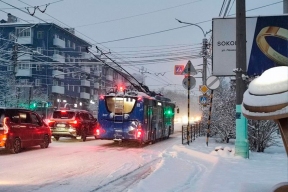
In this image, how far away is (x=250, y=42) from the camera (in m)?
16.8

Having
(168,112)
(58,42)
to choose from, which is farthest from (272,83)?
(58,42)

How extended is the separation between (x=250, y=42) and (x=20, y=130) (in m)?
10.4

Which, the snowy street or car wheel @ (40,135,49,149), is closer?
the snowy street

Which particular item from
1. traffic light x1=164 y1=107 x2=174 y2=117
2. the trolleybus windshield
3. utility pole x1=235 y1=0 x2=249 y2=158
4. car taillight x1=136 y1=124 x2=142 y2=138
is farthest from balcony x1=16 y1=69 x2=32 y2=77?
utility pole x1=235 y1=0 x2=249 y2=158

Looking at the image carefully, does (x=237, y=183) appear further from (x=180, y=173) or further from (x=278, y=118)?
(x=278, y=118)

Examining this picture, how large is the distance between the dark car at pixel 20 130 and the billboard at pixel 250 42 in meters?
8.05

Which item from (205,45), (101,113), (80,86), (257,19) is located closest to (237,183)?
(257,19)

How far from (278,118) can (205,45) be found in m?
30.3

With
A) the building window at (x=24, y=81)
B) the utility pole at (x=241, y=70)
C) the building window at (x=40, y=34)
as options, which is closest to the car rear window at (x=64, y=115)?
the utility pole at (x=241, y=70)

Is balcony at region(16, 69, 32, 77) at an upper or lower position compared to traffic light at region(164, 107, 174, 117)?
upper

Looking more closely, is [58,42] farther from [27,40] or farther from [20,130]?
[20,130]

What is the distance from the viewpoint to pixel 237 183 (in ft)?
25.3

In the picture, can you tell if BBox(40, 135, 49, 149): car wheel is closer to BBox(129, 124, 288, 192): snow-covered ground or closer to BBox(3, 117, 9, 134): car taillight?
BBox(3, 117, 9, 134): car taillight

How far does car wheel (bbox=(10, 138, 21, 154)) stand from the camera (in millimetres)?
14648
